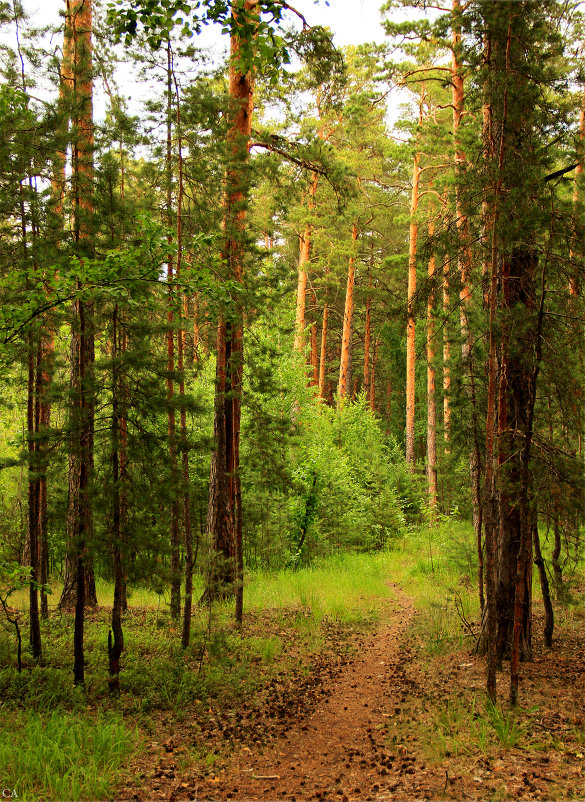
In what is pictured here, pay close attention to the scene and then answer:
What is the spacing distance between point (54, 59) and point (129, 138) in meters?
1.25

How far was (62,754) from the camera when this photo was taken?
4449 millimetres

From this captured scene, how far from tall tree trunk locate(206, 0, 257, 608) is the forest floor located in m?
1.87

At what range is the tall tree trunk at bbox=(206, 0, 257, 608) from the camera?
27.9 feet

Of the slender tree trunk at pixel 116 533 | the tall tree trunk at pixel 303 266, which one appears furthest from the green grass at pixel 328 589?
the tall tree trunk at pixel 303 266

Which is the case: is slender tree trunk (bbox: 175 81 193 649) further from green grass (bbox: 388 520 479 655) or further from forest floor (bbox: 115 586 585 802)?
green grass (bbox: 388 520 479 655)

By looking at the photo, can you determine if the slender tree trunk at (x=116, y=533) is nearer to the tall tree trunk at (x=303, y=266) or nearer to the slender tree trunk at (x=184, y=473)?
the slender tree trunk at (x=184, y=473)

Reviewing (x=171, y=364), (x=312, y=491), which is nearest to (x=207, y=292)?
(x=171, y=364)

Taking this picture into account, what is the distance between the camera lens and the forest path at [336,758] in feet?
14.4

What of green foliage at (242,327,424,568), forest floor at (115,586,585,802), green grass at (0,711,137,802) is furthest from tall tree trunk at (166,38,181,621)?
green foliage at (242,327,424,568)

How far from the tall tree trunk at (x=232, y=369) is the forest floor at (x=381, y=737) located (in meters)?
1.87

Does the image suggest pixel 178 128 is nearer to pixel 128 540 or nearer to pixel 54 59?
pixel 54 59

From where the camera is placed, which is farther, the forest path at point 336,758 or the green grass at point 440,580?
the green grass at point 440,580

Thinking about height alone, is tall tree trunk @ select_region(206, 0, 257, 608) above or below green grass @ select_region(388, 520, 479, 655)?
above

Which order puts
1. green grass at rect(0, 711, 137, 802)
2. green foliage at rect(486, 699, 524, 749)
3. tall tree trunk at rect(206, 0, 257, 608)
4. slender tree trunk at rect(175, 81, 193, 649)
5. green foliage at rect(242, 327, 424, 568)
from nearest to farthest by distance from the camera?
1. green grass at rect(0, 711, 137, 802)
2. green foliage at rect(486, 699, 524, 749)
3. slender tree trunk at rect(175, 81, 193, 649)
4. tall tree trunk at rect(206, 0, 257, 608)
5. green foliage at rect(242, 327, 424, 568)
